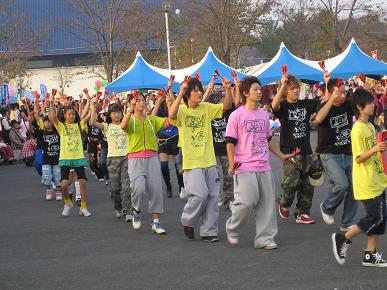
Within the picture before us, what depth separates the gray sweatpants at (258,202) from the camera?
7.45 meters

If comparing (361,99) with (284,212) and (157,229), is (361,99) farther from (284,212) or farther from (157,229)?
(157,229)

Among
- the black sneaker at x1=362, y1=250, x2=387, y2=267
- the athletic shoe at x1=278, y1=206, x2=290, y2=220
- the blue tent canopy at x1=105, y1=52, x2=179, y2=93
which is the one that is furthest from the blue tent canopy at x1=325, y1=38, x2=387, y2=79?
the black sneaker at x1=362, y1=250, x2=387, y2=267

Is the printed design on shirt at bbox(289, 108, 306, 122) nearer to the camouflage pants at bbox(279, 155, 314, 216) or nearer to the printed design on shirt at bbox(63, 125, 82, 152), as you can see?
the camouflage pants at bbox(279, 155, 314, 216)

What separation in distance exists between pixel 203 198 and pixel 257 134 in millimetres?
1026

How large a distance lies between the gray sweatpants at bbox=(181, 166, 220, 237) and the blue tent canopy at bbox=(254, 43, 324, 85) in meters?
15.1

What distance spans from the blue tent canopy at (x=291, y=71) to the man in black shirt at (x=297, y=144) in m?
14.1

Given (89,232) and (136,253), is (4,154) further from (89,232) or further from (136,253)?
(136,253)

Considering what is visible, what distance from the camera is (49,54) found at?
69875 mm

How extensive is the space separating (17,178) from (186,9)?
74.1 ft

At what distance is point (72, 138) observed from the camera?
35.9 feet

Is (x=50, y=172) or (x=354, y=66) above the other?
(x=354, y=66)

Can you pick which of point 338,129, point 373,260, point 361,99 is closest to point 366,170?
point 361,99

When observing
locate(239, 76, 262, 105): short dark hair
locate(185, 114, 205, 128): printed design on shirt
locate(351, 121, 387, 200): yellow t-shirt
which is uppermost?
locate(239, 76, 262, 105): short dark hair

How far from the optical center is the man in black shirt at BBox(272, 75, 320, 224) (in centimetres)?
882
